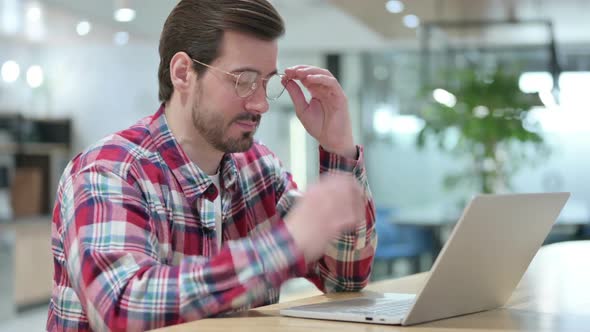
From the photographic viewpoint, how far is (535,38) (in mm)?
9250

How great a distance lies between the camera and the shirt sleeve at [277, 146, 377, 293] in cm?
168

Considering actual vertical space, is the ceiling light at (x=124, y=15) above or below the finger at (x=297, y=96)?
above

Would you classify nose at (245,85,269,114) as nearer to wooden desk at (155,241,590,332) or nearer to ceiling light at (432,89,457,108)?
wooden desk at (155,241,590,332)

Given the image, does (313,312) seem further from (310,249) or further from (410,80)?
(410,80)

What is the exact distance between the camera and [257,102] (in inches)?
61.9

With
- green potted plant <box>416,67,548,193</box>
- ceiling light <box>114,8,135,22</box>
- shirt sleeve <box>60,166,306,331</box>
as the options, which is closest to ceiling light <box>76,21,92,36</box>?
ceiling light <box>114,8,135,22</box>

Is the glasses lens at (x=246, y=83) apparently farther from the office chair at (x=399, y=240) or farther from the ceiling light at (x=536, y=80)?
the ceiling light at (x=536, y=80)

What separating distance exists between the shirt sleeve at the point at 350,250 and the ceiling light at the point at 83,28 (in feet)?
21.4

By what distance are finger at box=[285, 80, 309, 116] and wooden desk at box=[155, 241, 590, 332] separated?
40 centimetres

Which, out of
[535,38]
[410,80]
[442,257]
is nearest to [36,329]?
[410,80]

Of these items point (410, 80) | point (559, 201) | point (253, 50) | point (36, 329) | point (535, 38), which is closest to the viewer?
point (559, 201)

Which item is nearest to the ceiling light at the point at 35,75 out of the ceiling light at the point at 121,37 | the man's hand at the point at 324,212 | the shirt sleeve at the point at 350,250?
the ceiling light at the point at 121,37

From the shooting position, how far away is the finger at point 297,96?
1775 mm

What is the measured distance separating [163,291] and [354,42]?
7.96 m
